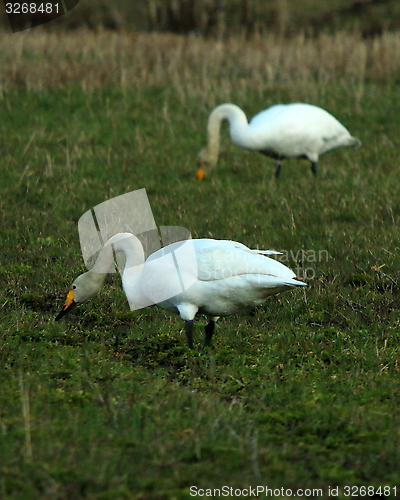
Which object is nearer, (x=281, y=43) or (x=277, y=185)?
(x=277, y=185)

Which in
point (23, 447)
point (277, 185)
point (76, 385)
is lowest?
point (277, 185)

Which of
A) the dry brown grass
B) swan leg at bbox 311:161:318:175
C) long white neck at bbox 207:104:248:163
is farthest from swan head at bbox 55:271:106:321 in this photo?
the dry brown grass

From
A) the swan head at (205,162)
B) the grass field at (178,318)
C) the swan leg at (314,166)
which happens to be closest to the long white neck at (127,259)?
the grass field at (178,318)

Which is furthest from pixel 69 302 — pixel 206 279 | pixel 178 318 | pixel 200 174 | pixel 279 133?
Result: pixel 279 133

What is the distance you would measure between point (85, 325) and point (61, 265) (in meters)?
1.31

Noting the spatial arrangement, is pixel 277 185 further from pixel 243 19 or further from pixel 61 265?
pixel 243 19

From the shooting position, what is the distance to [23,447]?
12.0 ft

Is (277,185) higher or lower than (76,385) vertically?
lower

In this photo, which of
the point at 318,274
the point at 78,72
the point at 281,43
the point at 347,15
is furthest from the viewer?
the point at 347,15

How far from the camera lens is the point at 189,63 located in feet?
53.0

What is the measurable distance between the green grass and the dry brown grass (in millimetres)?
1738

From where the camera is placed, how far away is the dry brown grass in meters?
14.6

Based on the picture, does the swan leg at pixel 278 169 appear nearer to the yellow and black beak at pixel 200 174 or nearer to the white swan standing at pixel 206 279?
the yellow and black beak at pixel 200 174

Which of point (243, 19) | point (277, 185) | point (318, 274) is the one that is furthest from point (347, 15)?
point (318, 274)
